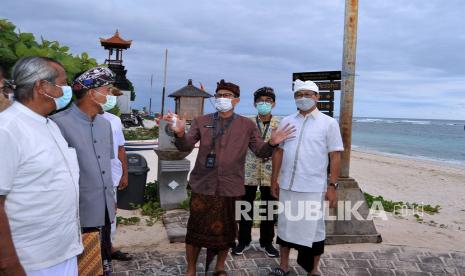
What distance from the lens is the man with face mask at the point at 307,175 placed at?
157 inches

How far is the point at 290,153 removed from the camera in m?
4.10

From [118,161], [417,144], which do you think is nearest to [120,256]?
[118,161]

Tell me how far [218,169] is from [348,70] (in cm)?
263

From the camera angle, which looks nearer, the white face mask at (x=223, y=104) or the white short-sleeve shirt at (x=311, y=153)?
the white face mask at (x=223, y=104)

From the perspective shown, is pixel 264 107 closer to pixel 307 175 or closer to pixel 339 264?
pixel 307 175

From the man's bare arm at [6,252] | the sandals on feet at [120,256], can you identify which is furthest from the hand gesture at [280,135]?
the man's bare arm at [6,252]

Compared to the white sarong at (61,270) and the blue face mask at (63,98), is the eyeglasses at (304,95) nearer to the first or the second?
the blue face mask at (63,98)

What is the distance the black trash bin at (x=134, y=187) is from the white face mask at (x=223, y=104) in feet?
11.1

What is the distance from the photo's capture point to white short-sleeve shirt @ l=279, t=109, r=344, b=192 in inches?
157

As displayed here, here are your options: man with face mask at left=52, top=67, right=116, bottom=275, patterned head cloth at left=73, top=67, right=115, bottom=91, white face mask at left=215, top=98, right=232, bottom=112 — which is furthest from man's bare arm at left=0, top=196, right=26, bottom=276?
white face mask at left=215, top=98, right=232, bottom=112

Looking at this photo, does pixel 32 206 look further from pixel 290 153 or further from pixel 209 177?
pixel 290 153

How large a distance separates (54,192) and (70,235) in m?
0.31

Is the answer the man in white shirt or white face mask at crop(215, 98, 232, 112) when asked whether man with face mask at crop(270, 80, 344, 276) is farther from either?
the man in white shirt

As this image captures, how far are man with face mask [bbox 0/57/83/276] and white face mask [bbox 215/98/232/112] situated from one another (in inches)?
73.3
